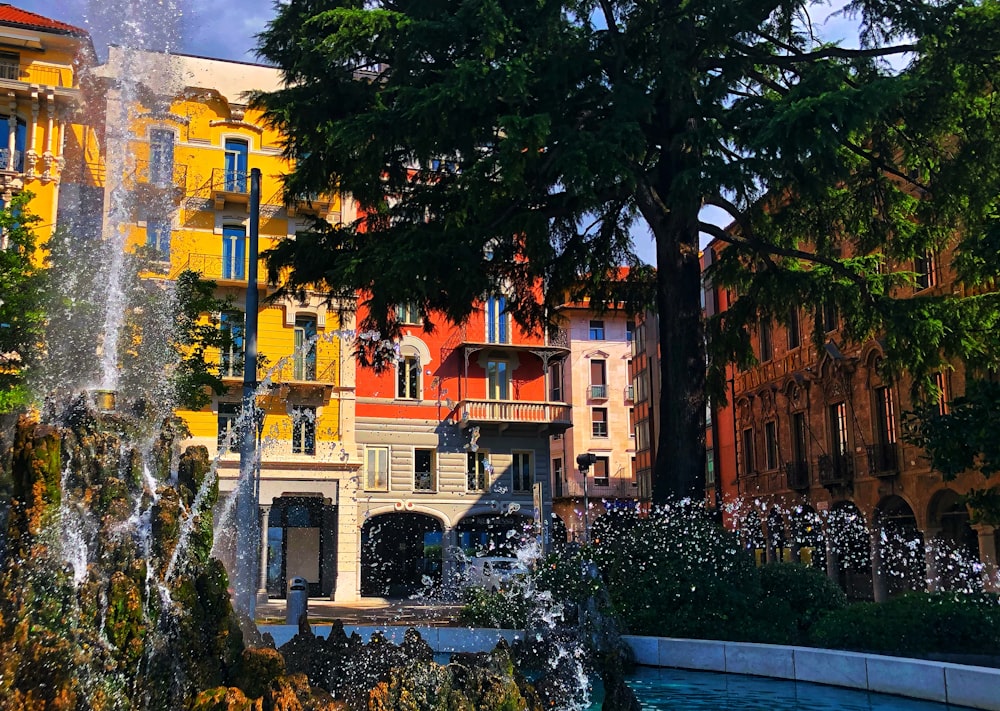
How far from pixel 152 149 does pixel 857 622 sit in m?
28.5

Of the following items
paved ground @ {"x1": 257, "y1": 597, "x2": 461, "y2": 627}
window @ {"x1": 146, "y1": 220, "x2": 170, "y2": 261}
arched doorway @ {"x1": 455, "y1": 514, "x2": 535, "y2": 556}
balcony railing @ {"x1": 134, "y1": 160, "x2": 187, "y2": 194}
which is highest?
balcony railing @ {"x1": 134, "y1": 160, "x2": 187, "y2": 194}

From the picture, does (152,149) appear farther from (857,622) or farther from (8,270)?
(857,622)

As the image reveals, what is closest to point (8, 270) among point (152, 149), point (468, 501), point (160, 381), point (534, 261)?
point (160, 381)

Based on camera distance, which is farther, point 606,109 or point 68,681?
point 606,109

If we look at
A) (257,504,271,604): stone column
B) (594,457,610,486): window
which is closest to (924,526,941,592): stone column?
(257,504,271,604): stone column

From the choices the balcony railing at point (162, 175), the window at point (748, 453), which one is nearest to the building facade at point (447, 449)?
the window at point (748, 453)

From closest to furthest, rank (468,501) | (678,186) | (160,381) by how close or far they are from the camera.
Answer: (678,186) < (160,381) < (468,501)

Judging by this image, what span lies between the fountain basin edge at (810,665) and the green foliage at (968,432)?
4759 mm

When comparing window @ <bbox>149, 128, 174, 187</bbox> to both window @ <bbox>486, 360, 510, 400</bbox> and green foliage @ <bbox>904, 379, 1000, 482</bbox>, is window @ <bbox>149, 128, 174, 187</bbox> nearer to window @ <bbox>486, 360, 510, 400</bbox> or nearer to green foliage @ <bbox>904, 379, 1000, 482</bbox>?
window @ <bbox>486, 360, 510, 400</bbox>

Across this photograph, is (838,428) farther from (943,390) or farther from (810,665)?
(810,665)

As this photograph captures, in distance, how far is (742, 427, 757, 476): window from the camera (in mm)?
37281

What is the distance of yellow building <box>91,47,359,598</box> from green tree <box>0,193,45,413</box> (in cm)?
1094

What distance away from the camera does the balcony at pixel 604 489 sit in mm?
54594

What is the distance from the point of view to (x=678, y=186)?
13.5 metres
